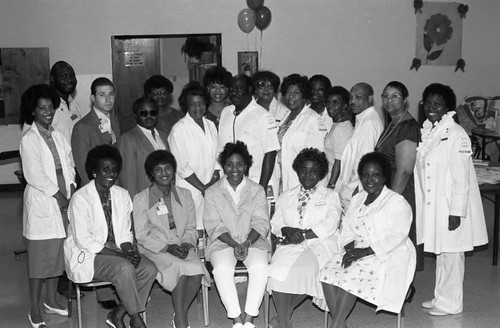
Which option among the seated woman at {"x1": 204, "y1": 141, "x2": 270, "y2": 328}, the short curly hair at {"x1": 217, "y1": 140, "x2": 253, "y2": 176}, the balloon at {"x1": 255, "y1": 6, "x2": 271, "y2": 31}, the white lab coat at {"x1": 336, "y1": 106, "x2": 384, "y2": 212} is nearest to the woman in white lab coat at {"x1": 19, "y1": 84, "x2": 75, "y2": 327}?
A: the seated woman at {"x1": 204, "y1": 141, "x2": 270, "y2": 328}

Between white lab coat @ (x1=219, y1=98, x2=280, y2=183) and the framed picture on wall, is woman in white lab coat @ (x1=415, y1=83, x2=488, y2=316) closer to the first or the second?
white lab coat @ (x1=219, y1=98, x2=280, y2=183)

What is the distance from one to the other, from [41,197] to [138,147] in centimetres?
80

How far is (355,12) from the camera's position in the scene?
32.3 feet

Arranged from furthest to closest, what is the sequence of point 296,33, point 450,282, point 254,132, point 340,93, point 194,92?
point 296,33 < point 340,93 < point 254,132 < point 194,92 < point 450,282

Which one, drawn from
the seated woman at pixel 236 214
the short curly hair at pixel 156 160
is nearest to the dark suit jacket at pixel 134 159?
the short curly hair at pixel 156 160

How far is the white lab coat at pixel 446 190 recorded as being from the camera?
451cm

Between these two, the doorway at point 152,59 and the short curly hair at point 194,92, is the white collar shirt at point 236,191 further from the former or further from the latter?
the doorway at point 152,59

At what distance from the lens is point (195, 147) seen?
4980 millimetres

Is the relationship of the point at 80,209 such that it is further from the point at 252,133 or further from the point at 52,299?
the point at 252,133

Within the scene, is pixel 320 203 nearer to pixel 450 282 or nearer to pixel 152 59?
pixel 450 282

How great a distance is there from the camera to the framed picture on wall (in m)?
9.59

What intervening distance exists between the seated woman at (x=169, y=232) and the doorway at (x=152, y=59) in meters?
5.15

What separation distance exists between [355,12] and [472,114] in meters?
2.45

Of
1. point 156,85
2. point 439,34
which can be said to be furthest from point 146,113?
point 439,34
